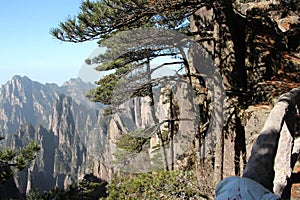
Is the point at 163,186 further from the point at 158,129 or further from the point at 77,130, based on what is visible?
the point at 77,130

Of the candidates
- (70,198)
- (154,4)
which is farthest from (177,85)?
(70,198)

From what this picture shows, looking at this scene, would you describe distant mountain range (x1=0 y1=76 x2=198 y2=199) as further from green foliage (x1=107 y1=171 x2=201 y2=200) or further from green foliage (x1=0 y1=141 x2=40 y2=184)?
green foliage (x1=0 y1=141 x2=40 y2=184)

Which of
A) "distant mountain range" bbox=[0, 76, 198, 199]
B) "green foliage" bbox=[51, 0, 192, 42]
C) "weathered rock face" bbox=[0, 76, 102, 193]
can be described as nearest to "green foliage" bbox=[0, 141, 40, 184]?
"distant mountain range" bbox=[0, 76, 198, 199]

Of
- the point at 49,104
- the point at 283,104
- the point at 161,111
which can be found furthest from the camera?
the point at 49,104

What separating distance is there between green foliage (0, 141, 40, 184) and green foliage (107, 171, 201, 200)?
9.66 feet

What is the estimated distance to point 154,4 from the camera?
3.51 metres

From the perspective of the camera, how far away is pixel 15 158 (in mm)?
6824

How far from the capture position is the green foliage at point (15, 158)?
657cm

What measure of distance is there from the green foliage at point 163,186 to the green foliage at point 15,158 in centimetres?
294

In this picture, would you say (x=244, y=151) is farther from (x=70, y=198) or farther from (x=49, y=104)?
(x=49, y=104)

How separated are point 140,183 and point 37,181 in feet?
202

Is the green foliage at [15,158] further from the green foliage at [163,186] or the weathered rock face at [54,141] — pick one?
the weathered rock face at [54,141]

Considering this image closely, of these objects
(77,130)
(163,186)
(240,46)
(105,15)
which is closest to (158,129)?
(163,186)

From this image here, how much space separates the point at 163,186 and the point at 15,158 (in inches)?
157
